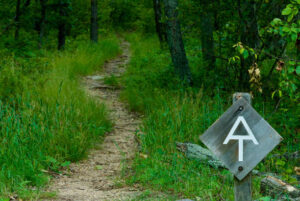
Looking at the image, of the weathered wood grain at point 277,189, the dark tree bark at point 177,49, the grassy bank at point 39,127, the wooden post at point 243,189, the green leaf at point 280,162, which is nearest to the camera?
the wooden post at point 243,189

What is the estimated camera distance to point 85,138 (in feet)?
20.7

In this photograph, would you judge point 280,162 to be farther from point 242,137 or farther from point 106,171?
point 242,137

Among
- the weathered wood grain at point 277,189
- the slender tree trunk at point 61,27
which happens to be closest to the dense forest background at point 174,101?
the weathered wood grain at point 277,189

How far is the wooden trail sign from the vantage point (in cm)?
261

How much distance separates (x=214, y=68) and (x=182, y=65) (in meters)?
0.87

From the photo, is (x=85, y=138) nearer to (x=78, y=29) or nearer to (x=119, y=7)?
(x=78, y=29)

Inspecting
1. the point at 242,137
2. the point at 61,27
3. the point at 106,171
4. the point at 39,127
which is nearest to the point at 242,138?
the point at 242,137

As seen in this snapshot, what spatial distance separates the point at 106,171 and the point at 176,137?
3.98 ft

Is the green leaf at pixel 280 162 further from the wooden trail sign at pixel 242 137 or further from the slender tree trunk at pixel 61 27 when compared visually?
the slender tree trunk at pixel 61 27

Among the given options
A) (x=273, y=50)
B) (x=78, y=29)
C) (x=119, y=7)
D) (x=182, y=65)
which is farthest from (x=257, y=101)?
(x=119, y=7)

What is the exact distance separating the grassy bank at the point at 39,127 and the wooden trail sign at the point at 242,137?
2576 mm

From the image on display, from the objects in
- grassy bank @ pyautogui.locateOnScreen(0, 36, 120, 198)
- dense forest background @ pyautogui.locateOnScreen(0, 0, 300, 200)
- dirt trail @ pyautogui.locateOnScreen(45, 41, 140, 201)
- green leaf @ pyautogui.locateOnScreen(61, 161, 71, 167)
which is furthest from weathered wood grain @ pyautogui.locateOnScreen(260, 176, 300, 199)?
green leaf @ pyautogui.locateOnScreen(61, 161, 71, 167)

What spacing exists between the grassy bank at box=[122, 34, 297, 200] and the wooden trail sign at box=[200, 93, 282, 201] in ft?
4.09

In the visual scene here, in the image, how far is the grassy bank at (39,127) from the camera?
16.2 feet
